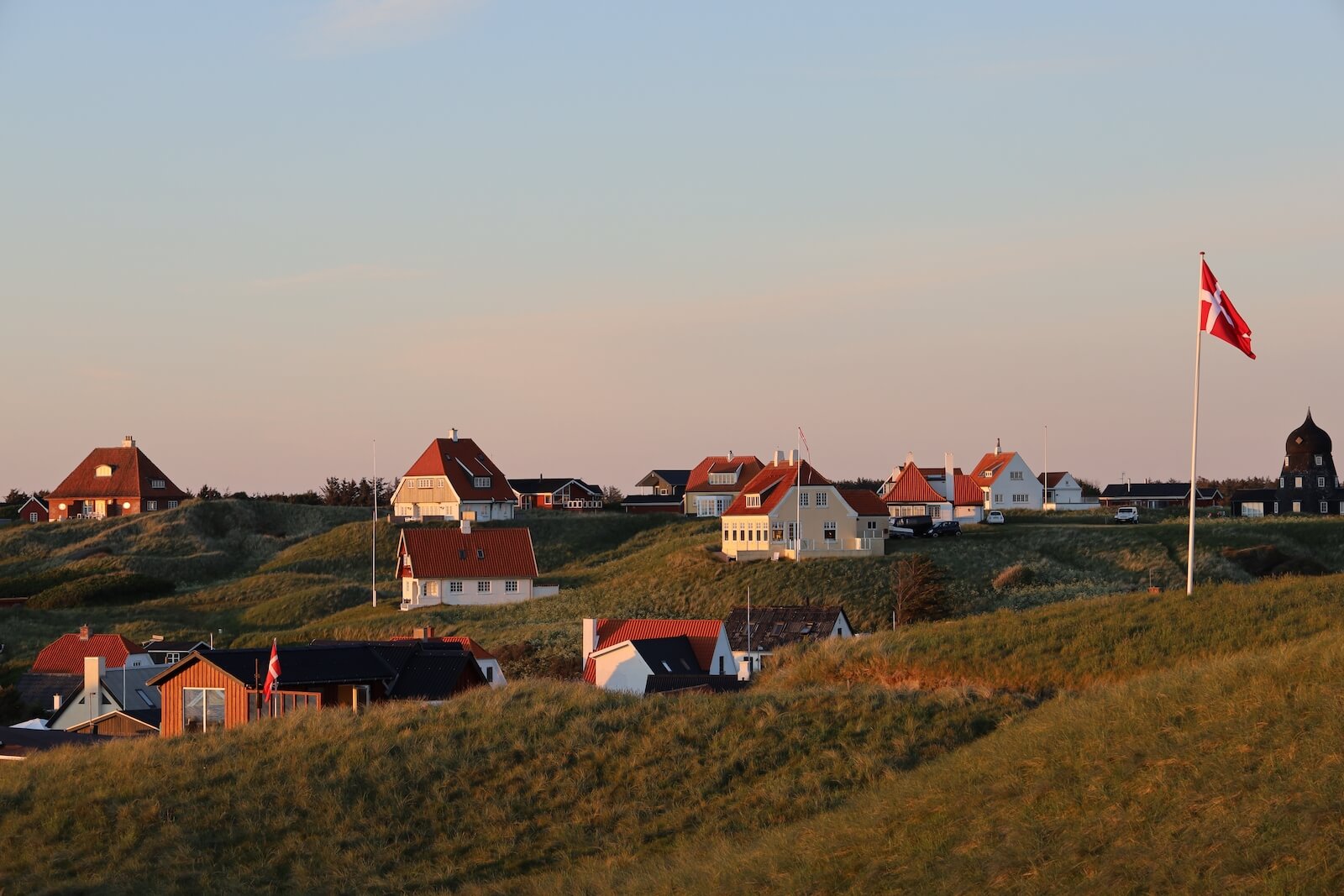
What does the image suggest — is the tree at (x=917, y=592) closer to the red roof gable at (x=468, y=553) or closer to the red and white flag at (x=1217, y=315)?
the red roof gable at (x=468, y=553)

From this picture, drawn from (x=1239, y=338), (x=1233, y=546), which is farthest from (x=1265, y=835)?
(x=1233, y=546)

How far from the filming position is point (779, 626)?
2414 inches

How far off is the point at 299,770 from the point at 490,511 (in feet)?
275

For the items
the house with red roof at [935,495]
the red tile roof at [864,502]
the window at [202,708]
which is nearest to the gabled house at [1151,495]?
the house with red roof at [935,495]

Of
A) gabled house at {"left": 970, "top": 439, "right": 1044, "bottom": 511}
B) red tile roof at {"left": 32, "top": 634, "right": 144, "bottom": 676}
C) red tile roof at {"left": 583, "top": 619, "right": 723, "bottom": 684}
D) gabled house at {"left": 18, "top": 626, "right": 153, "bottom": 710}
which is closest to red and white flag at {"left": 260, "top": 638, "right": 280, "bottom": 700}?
red tile roof at {"left": 583, "top": 619, "right": 723, "bottom": 684}

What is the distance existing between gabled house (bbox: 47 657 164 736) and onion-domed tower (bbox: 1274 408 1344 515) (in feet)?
321

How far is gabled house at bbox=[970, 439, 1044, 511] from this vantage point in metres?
115

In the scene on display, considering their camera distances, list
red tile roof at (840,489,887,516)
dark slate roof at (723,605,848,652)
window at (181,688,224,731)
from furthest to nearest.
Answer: red tile roof at (840,489,887,516) < dark slate roof at (723,605,848,652) < window at (181,688,224,731)

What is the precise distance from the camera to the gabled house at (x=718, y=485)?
121m

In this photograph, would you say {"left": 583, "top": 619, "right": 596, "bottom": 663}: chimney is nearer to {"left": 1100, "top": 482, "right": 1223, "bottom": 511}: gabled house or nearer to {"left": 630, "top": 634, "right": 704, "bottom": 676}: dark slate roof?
{"left": 630, "top": 634, "right": 704, "bottom": 676}: dark slate roof

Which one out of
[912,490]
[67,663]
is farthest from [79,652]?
[912,490]

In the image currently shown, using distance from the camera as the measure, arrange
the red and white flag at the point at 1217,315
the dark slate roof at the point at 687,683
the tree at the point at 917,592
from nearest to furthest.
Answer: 1. the red and white flag at the point at 1217,315
2. the dark slate roof at the point at 687,683
3. the tree at the point at 917,592

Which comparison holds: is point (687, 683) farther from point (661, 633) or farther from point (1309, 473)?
point (1309, 473)

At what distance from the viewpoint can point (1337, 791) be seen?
54.4 ft
